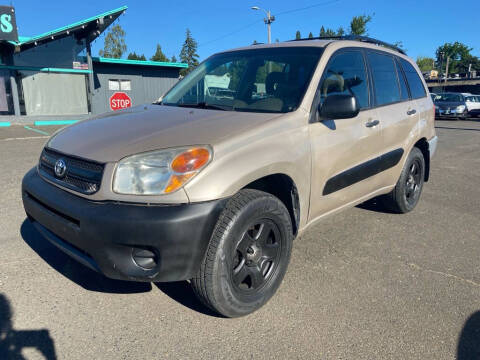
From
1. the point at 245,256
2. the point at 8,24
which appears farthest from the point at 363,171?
the point at 8,24

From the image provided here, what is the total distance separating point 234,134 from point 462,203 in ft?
13.5

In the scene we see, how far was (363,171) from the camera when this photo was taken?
3363mm

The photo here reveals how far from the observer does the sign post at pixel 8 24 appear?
13.9 m

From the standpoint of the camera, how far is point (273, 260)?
2.61 meters

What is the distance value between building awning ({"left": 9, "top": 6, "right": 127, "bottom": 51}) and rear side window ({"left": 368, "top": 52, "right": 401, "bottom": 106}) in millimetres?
14818

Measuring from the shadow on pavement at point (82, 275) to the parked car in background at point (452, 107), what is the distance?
894 inches

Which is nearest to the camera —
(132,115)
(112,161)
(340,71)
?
(112,161)

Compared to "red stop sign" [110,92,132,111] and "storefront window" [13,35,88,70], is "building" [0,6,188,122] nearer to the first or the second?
"storefront window" [13,35,88,70]

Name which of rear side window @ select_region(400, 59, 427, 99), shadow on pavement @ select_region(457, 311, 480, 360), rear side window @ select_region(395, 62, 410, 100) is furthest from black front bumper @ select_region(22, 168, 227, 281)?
rear side window @ select_region(400, 59, 427, 99)

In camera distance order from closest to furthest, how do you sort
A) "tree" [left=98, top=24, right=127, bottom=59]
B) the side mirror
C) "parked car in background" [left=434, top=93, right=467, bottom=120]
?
the side mirror, "parked car in background" [left=434, top=93, right=467, bottom=120], "tree" [left=98, top=24, right=127, bottom=59]

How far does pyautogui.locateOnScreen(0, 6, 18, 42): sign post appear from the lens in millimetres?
13867

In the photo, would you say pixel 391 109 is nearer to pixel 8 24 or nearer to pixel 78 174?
pixel 78 174

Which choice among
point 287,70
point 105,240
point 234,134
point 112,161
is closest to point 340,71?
point 287,70

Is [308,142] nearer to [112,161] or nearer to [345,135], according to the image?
[345,135]
